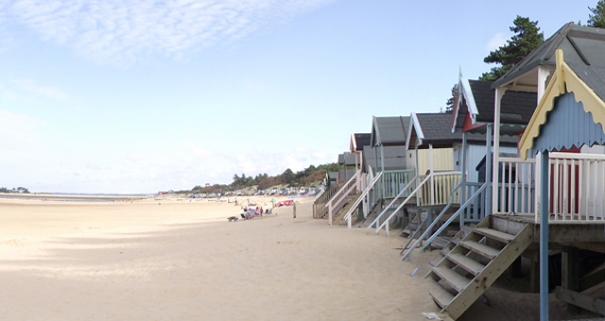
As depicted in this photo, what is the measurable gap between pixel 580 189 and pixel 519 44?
60.5 ft

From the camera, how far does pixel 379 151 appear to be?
965 inches

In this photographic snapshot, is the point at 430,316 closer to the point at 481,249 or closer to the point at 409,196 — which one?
the point at 481,249

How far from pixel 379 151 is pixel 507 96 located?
536 inches

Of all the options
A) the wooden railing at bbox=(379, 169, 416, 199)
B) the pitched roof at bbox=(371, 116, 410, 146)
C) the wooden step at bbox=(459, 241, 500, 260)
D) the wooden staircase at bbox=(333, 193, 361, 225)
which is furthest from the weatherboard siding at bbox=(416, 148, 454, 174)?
the wooden step at bbox=(459, 241, 500, 260)

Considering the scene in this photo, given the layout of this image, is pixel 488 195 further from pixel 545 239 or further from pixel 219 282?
pixel 219 282

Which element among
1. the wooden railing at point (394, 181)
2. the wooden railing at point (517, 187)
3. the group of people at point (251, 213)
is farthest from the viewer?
the group of people at point (251, 213)

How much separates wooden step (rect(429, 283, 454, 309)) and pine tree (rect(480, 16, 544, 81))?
57.1ft

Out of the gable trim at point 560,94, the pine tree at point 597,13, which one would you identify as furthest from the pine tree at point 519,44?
the gable trim at point 560,94

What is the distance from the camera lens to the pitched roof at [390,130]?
2288cm

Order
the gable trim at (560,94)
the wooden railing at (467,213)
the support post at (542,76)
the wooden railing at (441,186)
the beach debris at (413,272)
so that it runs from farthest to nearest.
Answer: the wooden railing at (441,186), the wooden railing at (467,213), the beach debris at (413,272), the support post at (542,76), the gable trim at (560,94)

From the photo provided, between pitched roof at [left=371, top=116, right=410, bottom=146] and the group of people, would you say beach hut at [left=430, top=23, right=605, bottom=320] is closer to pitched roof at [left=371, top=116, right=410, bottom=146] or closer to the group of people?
pitched roof at [left=371, top=116, right=410, bottom=146]

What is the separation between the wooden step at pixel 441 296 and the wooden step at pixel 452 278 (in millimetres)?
177

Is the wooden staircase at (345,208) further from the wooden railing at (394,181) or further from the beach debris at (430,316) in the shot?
the beach debris at (430,316)

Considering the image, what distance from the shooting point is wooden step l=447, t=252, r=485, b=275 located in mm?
7989
